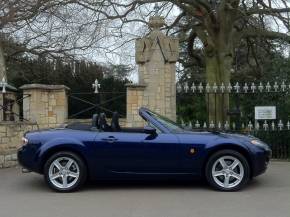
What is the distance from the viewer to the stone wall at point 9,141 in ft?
41.4

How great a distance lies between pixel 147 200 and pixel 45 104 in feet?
19.6

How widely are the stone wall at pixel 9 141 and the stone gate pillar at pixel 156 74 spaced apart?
9.67ft

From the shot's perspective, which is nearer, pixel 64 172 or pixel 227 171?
pixel 227 171

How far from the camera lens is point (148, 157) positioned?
9.16 meters

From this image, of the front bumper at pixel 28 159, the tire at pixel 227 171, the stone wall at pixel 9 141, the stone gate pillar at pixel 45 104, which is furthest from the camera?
the stone gate pillar at pixel 45 104

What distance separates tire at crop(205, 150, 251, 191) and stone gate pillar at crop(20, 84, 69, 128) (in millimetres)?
5690

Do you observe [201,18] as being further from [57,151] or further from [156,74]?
[57,151]

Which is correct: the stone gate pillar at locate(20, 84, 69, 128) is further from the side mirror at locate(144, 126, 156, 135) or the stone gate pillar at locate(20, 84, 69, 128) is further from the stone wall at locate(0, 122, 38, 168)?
the side mirror at locate(144, 126, 156, 135)

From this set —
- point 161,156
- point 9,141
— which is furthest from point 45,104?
point 161,156

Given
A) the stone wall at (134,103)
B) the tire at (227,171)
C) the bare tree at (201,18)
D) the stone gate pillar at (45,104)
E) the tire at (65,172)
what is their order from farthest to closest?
the bare tree at (201,18) < the stone wall at (134,103) < the stone gate pillar at (45,104) < the tire at (65,172) < the tire at (227,171)

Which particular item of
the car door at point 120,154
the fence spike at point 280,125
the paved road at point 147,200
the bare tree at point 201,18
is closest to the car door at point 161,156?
the car door at point 120,154

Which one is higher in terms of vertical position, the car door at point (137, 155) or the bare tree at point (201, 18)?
the bare tree at point (201, 18)

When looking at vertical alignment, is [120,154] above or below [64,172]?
above

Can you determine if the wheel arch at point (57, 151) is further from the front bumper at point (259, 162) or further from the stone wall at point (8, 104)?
the stone wall at point (8, 104)
